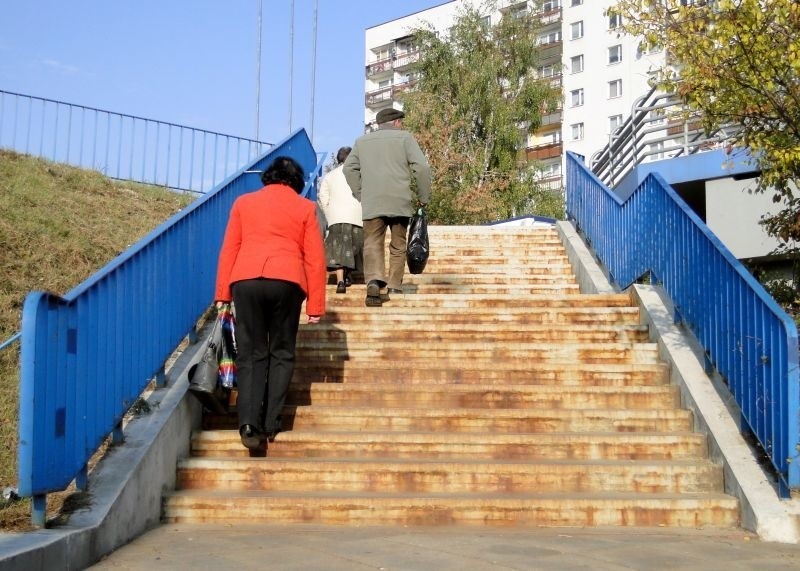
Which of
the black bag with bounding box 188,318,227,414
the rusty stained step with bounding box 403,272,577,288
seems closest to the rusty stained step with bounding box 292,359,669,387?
the black bag with bounding box 188,318,227,414

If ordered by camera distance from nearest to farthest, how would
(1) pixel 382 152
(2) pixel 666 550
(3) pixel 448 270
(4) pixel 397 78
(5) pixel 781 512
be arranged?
1. (2) pixel 666 550
2. (5) pixel 781 512
3. (1) pixel 382 152
4. (3) pixel 448 270
5. (4) pixel 397 78

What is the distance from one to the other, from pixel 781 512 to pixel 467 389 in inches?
87.1

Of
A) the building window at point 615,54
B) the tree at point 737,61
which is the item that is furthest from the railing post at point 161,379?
the building window at point 615,54

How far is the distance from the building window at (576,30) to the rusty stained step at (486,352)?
52.5 meters

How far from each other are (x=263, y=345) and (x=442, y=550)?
1.92 meters

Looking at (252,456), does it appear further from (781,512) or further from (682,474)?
(781,512)

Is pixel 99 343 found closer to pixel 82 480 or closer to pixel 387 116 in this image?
pixel 82 480

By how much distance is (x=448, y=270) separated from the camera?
34.7 ft

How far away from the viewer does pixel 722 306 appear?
616 cm

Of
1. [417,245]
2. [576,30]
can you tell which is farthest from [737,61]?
[576,30]

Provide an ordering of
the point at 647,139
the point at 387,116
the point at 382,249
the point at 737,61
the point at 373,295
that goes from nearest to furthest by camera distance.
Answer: the point at 737,61 → the point at 373,295 → the point at 382,249 → the point at 387,116 → the point at 647,139

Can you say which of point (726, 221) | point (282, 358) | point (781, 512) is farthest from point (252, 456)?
point (726, 221)

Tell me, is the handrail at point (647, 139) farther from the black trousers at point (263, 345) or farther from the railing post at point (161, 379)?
the railing post at point (161, 379)

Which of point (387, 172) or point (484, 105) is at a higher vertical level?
point (484, 105)
